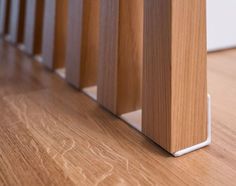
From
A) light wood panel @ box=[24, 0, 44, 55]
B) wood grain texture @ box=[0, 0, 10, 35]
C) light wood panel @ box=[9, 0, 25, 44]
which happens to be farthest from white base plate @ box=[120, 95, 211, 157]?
wood grain texture @ box=[0, 0, 10, 35]

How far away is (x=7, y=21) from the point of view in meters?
0.96

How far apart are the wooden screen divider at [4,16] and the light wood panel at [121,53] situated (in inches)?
20.7

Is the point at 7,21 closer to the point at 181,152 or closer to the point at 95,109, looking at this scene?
the point at 95,109

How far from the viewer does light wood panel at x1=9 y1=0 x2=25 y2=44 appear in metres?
0.86

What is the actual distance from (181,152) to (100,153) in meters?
0.10

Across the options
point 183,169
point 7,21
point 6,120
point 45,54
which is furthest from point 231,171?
point 7,21

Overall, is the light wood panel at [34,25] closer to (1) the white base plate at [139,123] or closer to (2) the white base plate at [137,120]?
(2) the white base plate at [137,120]

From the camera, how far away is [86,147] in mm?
425

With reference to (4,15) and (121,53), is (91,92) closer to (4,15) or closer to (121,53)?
(121,53)

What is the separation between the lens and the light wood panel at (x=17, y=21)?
2.81 ft

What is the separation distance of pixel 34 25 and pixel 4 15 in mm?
244

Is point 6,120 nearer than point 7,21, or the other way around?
point 6,120

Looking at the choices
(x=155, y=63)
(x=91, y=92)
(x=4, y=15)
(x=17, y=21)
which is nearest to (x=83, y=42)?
(x=91, y=92)

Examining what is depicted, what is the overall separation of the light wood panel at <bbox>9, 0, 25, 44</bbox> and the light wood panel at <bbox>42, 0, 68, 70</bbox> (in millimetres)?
167
